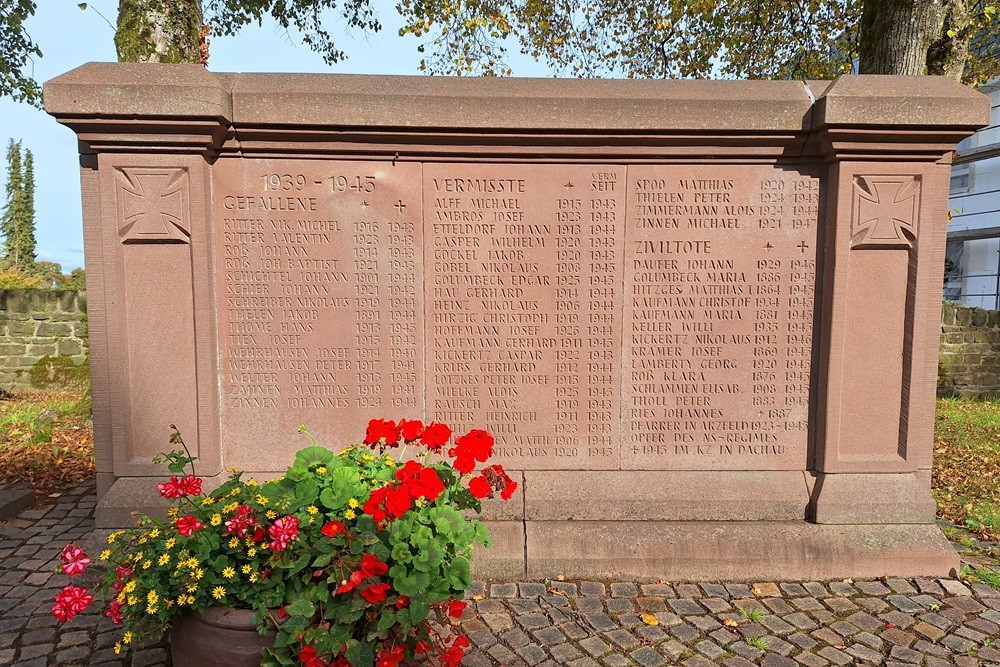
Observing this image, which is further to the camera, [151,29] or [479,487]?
[151,29]

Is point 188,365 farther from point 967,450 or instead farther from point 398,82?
point 967,450

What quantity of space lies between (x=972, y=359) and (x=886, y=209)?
939cm

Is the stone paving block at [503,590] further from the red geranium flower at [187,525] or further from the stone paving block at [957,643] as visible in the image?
the stone paving block at [957,643]

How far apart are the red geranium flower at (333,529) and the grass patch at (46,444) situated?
14.4ft

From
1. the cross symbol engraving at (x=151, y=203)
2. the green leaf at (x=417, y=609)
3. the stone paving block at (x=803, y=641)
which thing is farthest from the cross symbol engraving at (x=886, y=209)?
the cross symbol engraving at (x=151, y=203)

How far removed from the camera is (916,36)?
5.65 metres

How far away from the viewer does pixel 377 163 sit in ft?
12.7

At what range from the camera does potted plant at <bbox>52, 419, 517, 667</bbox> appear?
2.21 meters

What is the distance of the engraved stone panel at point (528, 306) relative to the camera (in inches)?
155

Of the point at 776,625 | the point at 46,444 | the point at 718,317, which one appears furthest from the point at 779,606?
the point at 46,444

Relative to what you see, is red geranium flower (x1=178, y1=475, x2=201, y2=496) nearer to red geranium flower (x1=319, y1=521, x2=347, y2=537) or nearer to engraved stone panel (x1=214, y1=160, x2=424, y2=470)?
red geranium flower (x1=319, y1=521, x2=347, y2=537)

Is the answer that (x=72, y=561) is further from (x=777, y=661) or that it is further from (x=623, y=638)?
(x=777, y=661)

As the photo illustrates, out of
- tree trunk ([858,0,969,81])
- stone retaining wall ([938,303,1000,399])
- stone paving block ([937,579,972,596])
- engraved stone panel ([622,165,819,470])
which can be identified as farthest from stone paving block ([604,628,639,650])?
stone retaining wall ([938,303,1000,399])

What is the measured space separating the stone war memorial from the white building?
17020 mm
